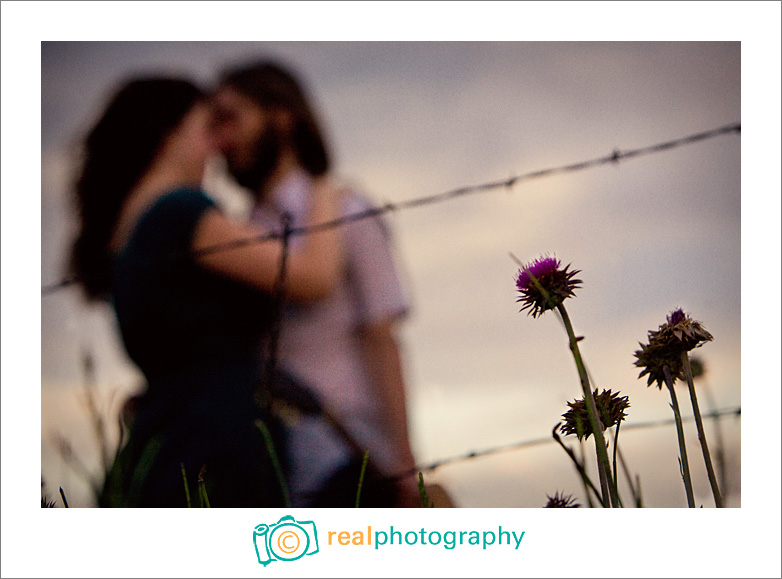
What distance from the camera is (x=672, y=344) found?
0.85 meters

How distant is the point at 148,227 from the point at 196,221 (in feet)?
0.33

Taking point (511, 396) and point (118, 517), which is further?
point (511, 396)

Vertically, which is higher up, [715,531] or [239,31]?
[239,31]

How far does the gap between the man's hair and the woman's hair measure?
10 cm

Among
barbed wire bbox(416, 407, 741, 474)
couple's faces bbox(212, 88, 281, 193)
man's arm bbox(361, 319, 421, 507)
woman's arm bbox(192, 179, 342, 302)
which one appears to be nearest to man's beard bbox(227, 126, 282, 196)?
couple's faces bbox(212, 88, 281, 193)

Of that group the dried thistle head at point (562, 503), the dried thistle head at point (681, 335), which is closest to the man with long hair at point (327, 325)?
the dried thistle head at point (562, 503)

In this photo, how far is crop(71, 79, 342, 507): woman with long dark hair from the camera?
4.21 feet

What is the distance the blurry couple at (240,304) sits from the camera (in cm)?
130

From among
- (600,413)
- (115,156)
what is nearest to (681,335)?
(600,413)

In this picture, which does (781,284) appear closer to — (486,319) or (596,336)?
(596,336)

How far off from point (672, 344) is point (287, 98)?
34.7 inches

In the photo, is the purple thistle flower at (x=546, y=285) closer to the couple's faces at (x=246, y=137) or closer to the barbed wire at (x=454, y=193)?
the barbed wire at (x=454, y=193)

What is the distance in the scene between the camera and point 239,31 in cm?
127

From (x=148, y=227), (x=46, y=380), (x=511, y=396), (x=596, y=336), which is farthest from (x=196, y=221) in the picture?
(x=596, y=336)
